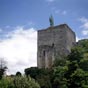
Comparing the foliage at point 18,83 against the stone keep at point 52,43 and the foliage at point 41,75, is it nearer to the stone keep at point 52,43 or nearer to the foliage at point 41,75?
the foliage at point 41,75

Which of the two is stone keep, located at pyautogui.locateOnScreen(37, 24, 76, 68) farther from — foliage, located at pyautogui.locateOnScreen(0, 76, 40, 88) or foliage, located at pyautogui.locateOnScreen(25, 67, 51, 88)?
foliage, located at pyautogui.locateOnScreen(0, 76, 40, 88)

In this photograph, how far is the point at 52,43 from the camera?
54.7 m

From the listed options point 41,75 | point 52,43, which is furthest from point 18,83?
point 52,43

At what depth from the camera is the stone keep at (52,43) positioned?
53.8m

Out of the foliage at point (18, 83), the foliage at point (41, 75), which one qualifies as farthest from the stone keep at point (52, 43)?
the foliage at point (18, 83)

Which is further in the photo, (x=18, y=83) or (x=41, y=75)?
(x=41, y=75)

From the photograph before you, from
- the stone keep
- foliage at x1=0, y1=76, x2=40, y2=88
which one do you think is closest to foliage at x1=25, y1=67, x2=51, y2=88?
foliage at x1=0, y1=76, x2=40, y2=88

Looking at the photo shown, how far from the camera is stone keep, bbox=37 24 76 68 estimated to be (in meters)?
53.8

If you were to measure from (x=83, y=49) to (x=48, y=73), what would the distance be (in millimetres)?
9782

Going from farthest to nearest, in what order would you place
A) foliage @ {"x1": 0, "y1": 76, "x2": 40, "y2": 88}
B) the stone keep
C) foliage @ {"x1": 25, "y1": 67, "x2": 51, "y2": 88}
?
the stone keep → foliage @ {"x1": 25, "y1": 67, "x2": 51, "y2": 88} → foliage @ {"x1": 0, "y1": 76, "x2": 40, "y2": 88}

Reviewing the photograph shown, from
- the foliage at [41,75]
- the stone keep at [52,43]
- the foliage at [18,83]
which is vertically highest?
the stone keep at [52,43]

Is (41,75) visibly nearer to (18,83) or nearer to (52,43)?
(18,83)

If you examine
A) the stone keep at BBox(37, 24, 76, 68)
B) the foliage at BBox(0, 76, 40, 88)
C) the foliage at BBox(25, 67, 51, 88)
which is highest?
the stone keep at BBox(37, 24, 76, 68)

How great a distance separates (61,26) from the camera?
54.9 metres
